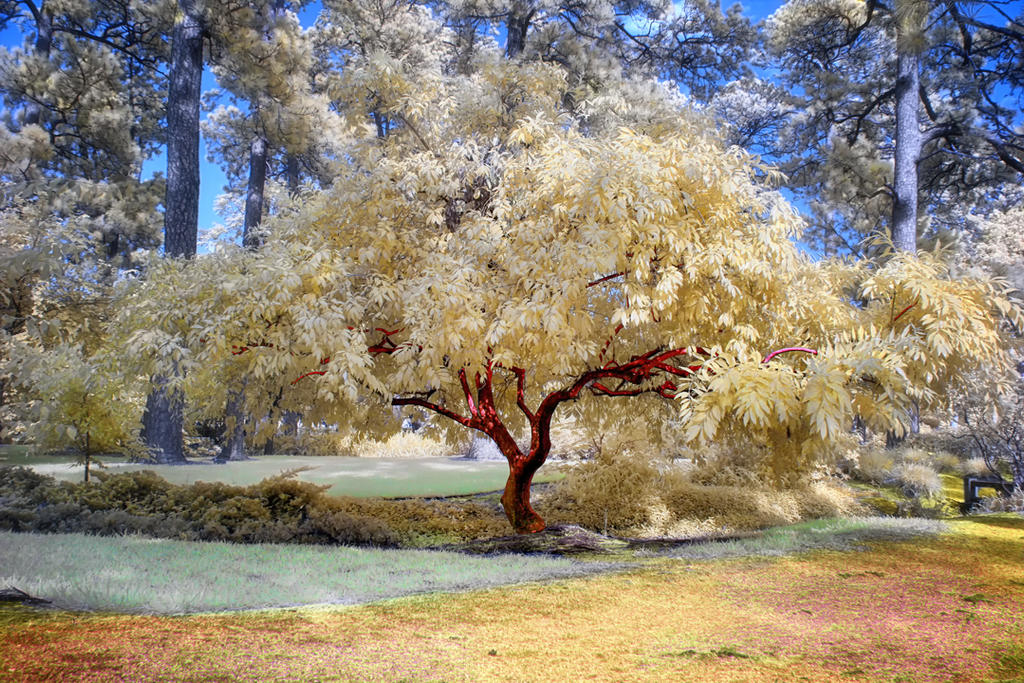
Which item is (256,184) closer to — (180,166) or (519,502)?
(180,166)

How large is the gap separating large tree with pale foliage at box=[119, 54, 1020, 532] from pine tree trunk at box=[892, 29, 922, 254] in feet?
21.5

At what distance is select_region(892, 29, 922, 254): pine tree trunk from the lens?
1234 centimetres

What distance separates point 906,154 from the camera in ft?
40.9

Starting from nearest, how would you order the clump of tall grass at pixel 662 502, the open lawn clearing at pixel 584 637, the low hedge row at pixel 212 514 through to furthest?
the open lawn clearing at pixel 584 637, the low hedge row at pixel 212 514, the clump of tall grass at pixel 662 502

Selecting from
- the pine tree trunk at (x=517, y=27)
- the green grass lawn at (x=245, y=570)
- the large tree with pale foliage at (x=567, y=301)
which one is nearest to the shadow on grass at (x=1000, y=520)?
the green grass lawn at (x=245, y=570)

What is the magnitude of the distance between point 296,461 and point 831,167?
1499 centimetres

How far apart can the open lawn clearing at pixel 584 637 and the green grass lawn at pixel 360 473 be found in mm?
6610

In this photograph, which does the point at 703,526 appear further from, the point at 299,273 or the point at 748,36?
the point at 748,36

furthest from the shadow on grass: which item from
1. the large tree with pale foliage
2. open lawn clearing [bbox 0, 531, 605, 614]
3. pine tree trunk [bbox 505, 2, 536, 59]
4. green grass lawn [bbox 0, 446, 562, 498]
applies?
pine tree trunk [bbox 505, 2, 536, 59]

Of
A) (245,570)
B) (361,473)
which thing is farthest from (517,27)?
(245,570)

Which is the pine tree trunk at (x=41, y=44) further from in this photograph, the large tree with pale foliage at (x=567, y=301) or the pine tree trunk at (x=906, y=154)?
the pine tree trunk at (x=906, y=154)

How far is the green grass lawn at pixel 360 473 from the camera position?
10570 millimetres

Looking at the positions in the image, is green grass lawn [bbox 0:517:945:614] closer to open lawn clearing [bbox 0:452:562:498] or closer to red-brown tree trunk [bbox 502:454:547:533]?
red-brown tree trunk [bbox 502:454:547:533]

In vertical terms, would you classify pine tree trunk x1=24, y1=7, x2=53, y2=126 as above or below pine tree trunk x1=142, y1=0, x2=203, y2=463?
above
